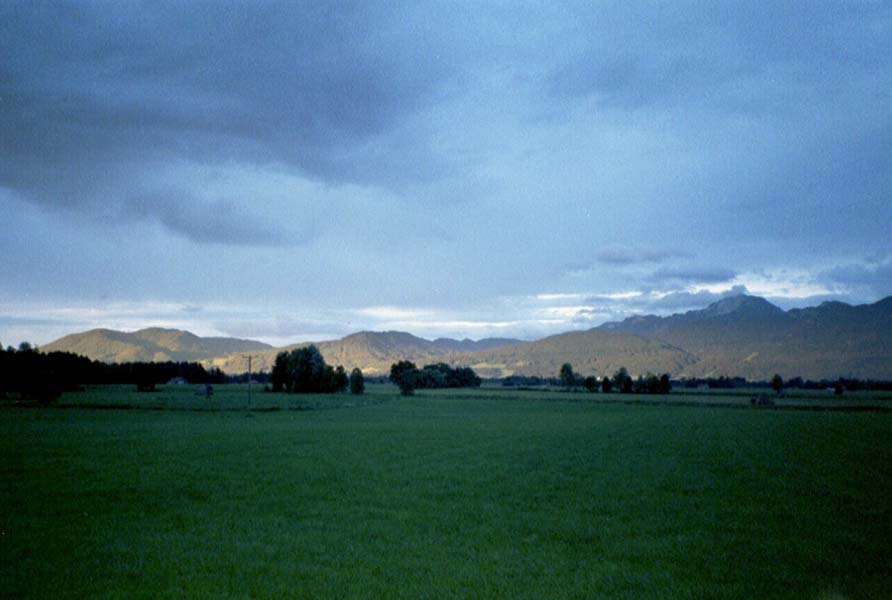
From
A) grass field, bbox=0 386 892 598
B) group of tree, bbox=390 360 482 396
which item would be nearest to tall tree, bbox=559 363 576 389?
group of tree, bbox=390 360 482 396

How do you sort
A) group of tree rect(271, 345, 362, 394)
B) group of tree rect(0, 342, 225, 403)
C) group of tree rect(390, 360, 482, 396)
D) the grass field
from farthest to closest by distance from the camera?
group of tree rect(390, 360, 482, 396) → group of tree rect(271, 345, 362, 394) → group of tree rect(0, 342, 225, 403) → the grass field

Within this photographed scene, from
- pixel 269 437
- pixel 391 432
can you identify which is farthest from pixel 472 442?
pixel 269 437

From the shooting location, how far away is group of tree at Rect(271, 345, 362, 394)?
144m

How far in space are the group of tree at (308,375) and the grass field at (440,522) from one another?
111407 mm

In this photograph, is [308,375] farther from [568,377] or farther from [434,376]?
[568,377]

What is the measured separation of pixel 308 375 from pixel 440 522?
133 metres

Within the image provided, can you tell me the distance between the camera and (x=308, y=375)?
5704 inches

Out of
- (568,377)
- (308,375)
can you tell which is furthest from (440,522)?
(568,377)

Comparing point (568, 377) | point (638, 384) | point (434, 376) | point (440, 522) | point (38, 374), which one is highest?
point (38, 374)

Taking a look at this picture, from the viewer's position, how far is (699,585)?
11172 mm

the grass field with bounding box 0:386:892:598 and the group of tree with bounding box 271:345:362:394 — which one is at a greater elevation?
the group of tree with bounding box 271:345:362:394

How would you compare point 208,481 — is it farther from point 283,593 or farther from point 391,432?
point 391,432

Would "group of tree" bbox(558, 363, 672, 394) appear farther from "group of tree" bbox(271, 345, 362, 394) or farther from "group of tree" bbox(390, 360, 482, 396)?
"group of tree" bbox(271, 345, 362, 394)

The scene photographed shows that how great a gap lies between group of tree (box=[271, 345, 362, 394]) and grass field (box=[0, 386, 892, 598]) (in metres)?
111
